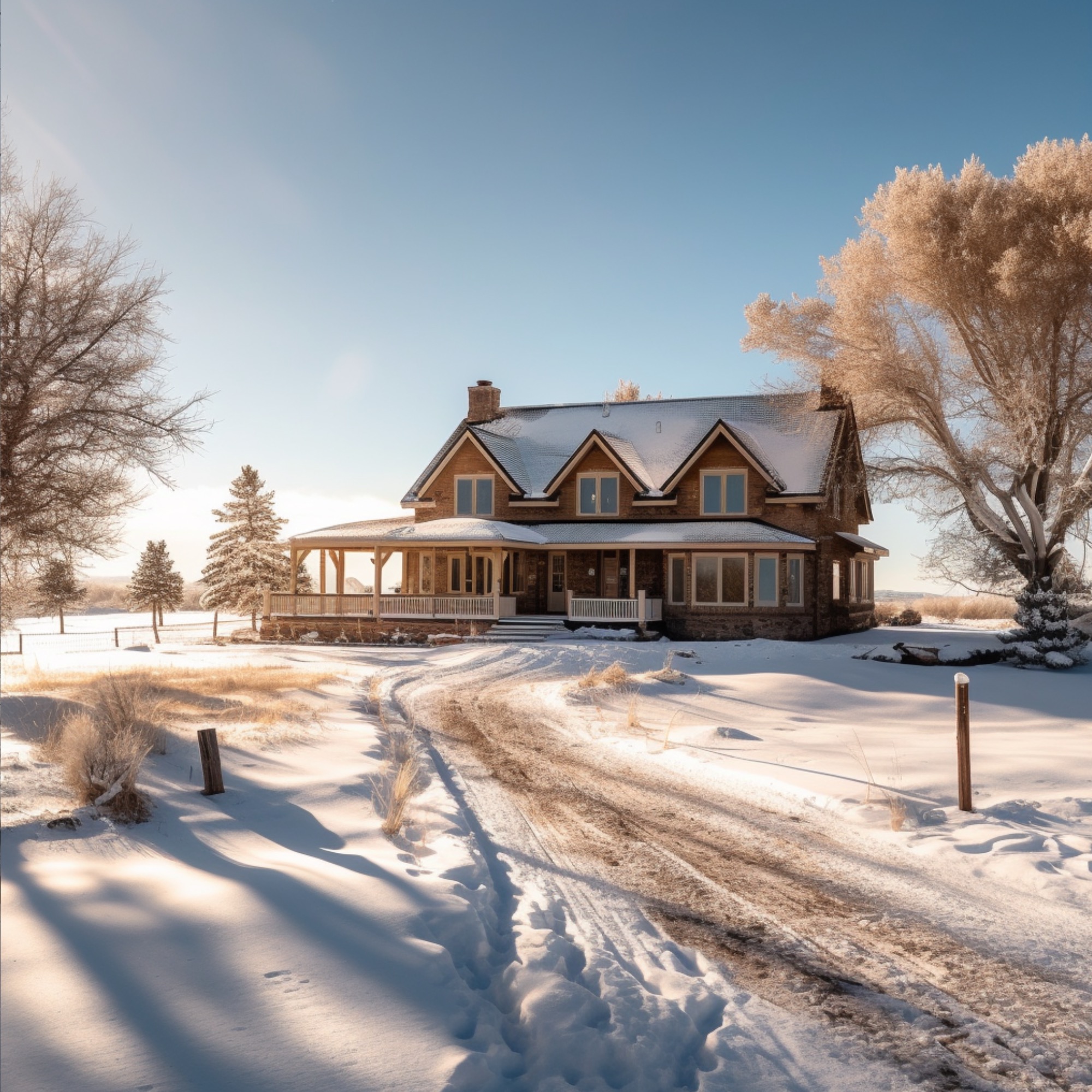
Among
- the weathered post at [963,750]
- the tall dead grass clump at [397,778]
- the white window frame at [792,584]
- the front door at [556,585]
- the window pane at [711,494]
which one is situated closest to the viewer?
the tall dead grass clump at [397,778]

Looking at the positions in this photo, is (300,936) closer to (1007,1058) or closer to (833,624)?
(1007,1058)

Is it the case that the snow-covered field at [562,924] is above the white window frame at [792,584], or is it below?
below

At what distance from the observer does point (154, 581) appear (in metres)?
51.2

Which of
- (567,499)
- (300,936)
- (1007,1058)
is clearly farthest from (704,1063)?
(567,499)

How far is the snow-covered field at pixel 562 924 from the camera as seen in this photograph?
3.77 metres

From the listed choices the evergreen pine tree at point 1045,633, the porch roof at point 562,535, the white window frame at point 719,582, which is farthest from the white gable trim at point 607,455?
the evergreen pine tree at point 1045,633

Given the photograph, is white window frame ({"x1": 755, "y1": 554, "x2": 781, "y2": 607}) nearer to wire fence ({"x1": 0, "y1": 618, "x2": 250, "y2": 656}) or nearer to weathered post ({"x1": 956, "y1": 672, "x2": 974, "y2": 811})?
wire fence ({"x1": 0, "y1": 618, "x2": 250, "y2": 656})

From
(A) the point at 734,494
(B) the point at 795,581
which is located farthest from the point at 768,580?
(A) the point at 734,494

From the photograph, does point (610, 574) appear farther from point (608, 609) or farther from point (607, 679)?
point (607, 679)

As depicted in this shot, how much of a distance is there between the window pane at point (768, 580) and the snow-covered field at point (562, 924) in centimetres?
1838

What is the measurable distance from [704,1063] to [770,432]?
32.0 meters

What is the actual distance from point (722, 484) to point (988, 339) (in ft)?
34.9

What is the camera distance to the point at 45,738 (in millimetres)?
11422

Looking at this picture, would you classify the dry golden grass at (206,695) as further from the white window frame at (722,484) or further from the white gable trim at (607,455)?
the white window frame at (722,484)
